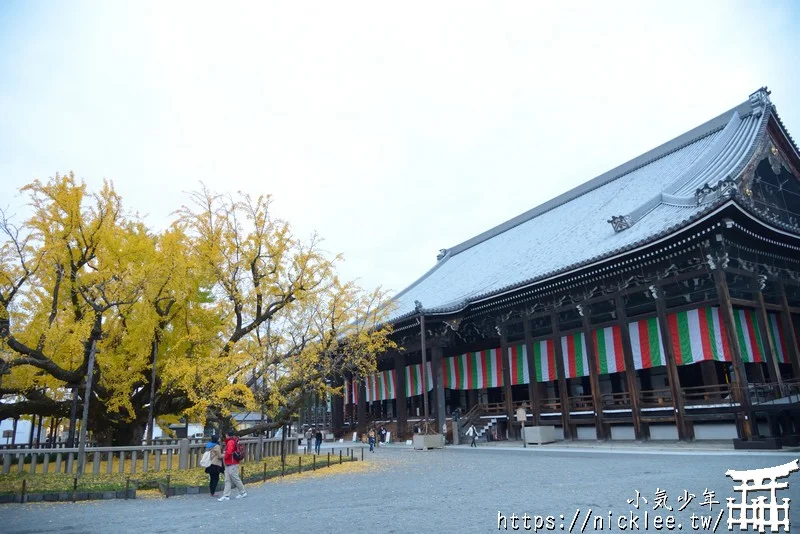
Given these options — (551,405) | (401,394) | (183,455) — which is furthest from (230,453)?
(401,394)

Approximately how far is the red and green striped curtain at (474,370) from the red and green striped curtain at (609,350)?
600 cm

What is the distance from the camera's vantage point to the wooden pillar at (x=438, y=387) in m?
27.4

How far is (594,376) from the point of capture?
21953 mm

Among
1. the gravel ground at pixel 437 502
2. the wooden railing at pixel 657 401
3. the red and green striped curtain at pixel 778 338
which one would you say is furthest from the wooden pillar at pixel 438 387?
the red and green striped curtain at pixel 778 338

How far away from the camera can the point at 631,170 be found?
3300cm

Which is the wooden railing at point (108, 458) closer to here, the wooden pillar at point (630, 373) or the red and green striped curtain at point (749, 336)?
the wooden pillar at point (630, 373)

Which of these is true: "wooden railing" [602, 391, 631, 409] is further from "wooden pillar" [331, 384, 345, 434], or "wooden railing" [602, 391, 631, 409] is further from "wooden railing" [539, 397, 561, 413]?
"wooden pillar" [331, 384, 345, 434]

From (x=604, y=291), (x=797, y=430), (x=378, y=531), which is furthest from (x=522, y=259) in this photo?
(x=378, y=531)

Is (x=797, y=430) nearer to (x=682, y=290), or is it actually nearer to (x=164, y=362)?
(x=682, y=290)

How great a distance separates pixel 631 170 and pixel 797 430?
1939 cm

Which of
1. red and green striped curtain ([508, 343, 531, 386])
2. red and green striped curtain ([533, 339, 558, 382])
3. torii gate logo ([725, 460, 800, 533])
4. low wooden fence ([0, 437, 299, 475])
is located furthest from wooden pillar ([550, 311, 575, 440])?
torii gate logo ([725, 460, 800, 533])

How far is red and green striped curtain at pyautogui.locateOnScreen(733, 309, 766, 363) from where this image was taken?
19297 millimetres

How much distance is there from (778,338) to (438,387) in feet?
51.6

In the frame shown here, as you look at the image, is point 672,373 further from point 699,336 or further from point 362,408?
point 362,408
